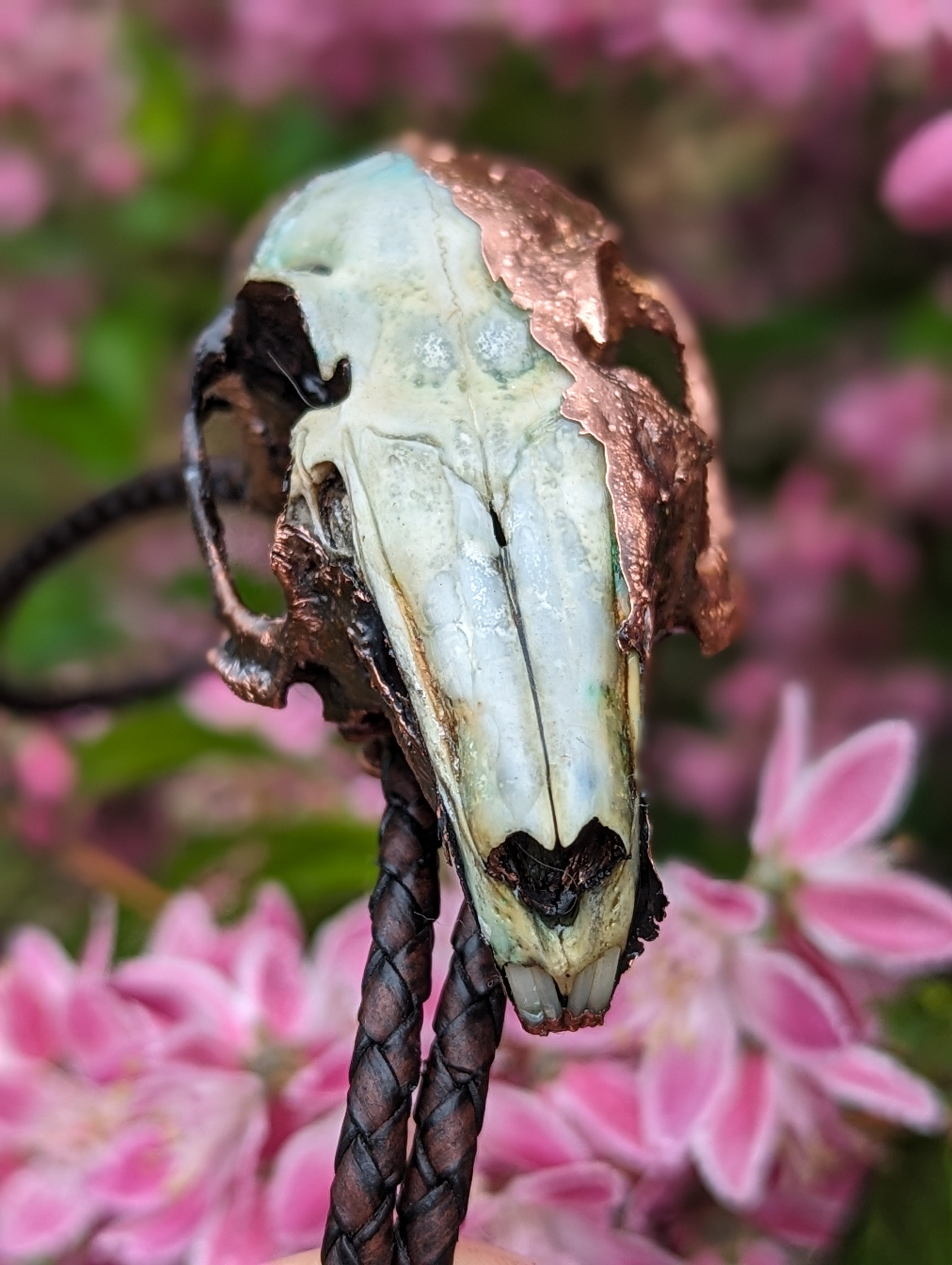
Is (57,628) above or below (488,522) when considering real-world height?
below

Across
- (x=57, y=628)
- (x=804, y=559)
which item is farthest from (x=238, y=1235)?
(x=57, y=628)

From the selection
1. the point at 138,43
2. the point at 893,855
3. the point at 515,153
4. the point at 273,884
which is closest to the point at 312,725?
the point at 273,884

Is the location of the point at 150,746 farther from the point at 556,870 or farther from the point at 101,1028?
the point at 556,870

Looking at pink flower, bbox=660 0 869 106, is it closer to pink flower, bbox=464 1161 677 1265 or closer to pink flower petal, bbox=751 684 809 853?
pink flower petal, bbox=751 684 809 853

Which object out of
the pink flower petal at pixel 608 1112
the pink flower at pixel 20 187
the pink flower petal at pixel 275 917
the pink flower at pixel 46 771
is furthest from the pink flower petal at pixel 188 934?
the pink flower at pixel 20 187

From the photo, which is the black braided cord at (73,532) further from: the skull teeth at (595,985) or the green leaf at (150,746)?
the skull teeth at (595,985)

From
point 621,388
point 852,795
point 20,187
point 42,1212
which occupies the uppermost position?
point 20,187

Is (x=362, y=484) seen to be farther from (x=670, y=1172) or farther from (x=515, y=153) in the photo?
(x=515, y=153)
